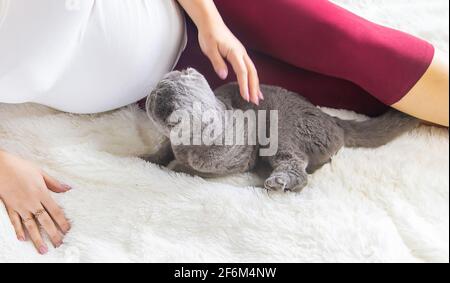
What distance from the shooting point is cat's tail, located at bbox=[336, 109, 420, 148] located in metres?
0.69

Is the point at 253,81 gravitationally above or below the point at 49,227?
above

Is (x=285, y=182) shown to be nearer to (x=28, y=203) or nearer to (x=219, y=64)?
(x=219, y=64)

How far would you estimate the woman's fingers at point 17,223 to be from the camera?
692mm

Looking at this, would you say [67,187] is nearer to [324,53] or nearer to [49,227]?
[49,227]

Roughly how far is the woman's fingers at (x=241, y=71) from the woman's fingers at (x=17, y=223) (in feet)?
1.20

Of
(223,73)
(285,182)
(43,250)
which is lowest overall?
(43,250)

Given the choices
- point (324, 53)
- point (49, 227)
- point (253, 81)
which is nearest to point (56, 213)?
point (49, 227)

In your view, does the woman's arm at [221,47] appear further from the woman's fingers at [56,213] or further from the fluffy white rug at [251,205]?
the woman's fingers at [56,213]

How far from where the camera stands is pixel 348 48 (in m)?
0.68

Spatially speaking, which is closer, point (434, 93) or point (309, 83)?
point (434, 93)

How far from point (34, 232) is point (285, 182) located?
361 millimetres

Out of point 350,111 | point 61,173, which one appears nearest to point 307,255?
point 350,111
